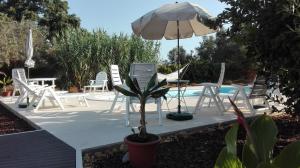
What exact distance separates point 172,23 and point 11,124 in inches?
175

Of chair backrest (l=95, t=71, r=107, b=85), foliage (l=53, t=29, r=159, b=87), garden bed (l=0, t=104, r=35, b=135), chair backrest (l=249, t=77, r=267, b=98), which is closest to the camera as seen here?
garden bed (l=0, t=104, r=35, b=135)

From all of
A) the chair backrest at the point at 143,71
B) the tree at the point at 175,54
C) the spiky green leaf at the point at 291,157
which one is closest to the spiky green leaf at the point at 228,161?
the spiky green leaf at the point at 291,157

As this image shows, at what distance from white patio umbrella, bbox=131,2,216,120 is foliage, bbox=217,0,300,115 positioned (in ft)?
5.52

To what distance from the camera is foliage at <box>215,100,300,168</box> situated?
1.78 meters

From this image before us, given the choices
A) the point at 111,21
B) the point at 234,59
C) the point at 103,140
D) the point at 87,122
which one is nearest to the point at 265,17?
the point at 103,140

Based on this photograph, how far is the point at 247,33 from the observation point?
4.19m

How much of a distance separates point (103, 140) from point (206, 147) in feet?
5.13

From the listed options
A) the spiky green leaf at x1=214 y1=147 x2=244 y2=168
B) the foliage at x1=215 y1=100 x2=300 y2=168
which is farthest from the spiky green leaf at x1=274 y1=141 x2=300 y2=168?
the spiky green leaf at x1=214 y1=147 x2=244 y2=168

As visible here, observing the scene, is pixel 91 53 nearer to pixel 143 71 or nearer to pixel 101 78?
pixel 101 78

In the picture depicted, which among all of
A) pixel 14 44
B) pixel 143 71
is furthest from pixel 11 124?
pixel 14 44

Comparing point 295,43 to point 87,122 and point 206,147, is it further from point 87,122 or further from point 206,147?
point 87,122

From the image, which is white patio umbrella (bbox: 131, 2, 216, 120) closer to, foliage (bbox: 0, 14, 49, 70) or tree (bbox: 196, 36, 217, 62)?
foliage (bbox: 0, 14, 49, 70)

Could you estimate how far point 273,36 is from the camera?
4.04 meters

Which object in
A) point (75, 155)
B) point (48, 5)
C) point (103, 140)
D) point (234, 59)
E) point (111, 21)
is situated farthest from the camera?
point (48, 5)
